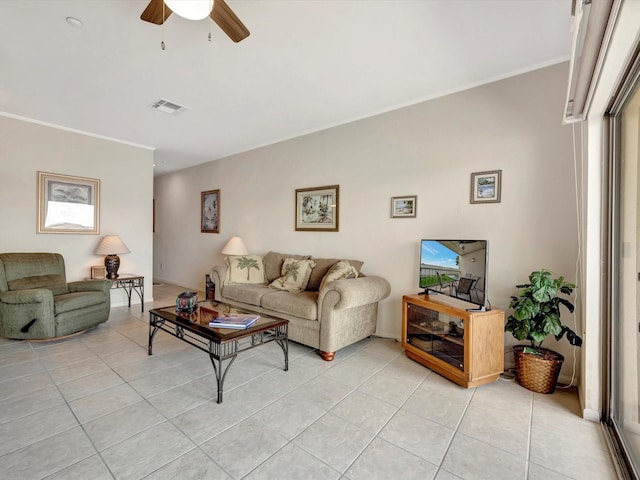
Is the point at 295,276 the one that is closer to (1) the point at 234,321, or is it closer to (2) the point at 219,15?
(1) the point at 234,321

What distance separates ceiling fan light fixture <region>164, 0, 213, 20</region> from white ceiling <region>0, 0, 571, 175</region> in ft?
1.49

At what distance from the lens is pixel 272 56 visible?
92.6 inches

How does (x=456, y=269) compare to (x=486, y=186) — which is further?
(x=486, y=186)

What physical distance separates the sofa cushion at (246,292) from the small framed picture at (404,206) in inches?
67.0

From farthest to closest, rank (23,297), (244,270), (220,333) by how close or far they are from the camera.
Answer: (244,270) → (23,297) → (220,333)

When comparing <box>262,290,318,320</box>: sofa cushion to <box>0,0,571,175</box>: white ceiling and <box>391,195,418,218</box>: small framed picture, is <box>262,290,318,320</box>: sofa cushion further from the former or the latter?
<box>0,0,571,175</box>: white ceiling

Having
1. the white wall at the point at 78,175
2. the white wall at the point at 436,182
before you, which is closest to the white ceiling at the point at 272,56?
the white wall at the point at 436,182

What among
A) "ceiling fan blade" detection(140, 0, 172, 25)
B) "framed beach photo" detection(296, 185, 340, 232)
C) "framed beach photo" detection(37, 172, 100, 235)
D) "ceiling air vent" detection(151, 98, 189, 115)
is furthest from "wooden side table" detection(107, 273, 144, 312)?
"ceiling fan blade" detection(140, 0, 172, 25)

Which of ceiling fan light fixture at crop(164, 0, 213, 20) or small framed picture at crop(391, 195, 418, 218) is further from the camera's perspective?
small framed picture at crop(391, 195, 418, 218)

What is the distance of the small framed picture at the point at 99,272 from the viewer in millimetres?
4281

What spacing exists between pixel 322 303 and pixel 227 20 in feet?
7.12

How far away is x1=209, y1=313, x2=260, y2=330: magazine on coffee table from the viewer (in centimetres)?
222

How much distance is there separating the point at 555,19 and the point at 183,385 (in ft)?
11.8

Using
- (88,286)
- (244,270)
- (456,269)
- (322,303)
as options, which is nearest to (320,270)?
(322,303)
